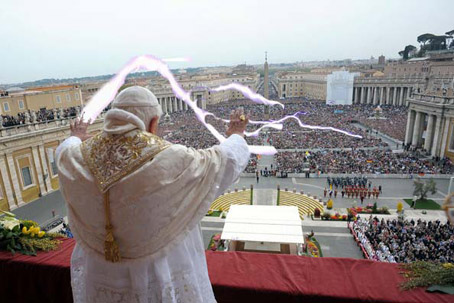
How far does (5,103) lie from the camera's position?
21.1m

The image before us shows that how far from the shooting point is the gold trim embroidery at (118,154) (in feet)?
4.71

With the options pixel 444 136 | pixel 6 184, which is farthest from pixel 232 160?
pixel 444 136

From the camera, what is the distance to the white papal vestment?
1.42 meters

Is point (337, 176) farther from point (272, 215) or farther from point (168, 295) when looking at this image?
point (168, 295)

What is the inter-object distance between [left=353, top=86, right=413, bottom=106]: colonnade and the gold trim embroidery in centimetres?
6452

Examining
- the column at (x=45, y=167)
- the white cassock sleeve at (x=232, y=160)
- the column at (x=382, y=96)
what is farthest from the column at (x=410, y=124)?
the column at (x=382, y=96)

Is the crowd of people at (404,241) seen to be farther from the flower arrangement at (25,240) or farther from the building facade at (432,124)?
the building facade at (432,124)

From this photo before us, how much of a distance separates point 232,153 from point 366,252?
1148 cm

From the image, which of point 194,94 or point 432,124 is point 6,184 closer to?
point 432,124

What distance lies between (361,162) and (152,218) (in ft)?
80.2

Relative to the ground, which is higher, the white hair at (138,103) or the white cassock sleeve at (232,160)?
the white hair at (138,103)

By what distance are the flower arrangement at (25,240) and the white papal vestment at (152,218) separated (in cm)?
182

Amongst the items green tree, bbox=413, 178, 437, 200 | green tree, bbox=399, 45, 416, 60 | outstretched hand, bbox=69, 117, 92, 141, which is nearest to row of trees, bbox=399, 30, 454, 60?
green tree, bbox=399, 45, 416, 60

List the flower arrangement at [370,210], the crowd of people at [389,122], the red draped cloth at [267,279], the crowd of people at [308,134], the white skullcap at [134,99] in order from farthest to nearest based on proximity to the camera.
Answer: the crowd of people at [389,122] < the crowd of people at [308,134] < the flower arrangement at [370,210] < the red draped cloth at [267,279] < the white skullcap at [134,99]
